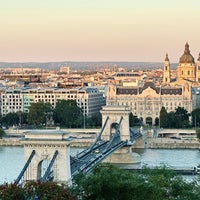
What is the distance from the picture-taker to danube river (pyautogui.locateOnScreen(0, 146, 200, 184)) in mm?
24359

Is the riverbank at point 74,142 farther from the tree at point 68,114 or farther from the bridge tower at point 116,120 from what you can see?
the tree at point 68,114

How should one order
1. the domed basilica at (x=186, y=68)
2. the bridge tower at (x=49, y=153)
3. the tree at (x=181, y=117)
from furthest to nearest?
1. the domed basilica at (x=186, y=68)
2. the tree at (x=181, y=117)
3. the bridge tower at (x=49, y=153)

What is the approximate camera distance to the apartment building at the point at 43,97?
4677 cm

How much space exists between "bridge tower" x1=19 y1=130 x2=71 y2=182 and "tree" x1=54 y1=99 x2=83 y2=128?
2369 cm

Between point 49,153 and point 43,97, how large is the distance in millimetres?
30838

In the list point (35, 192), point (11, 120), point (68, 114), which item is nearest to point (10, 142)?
point (68, 114)

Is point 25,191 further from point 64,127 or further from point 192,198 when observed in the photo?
point 64,127

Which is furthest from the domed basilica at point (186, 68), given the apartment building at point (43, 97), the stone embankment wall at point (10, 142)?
the stone embankment wall at point (10, 142)

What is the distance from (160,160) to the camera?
93.1 ft

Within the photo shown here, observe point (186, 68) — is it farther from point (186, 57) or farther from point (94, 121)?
point (94, 121)

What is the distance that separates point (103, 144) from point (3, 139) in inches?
350

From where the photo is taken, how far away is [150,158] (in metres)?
29.4

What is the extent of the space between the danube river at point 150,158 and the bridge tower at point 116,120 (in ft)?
3.34

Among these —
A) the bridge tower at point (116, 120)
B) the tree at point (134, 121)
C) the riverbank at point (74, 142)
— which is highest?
the bridge tower at point (116, 120)
